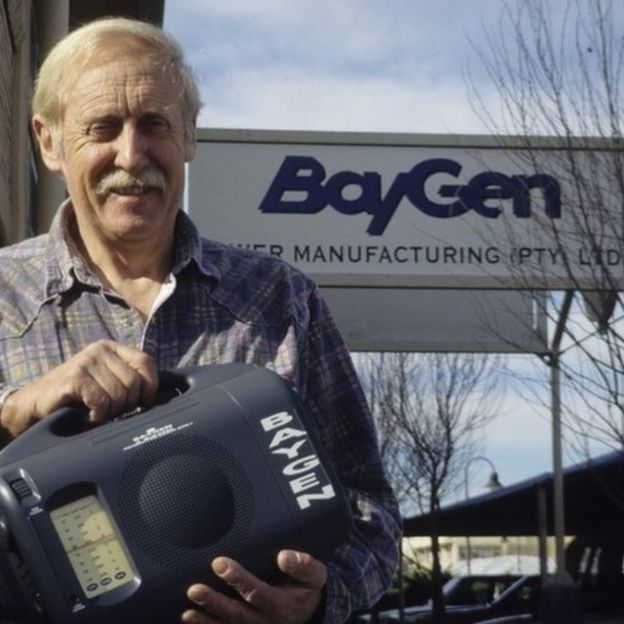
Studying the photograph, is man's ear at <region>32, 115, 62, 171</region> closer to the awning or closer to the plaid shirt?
the plaid shirt

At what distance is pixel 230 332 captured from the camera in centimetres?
202

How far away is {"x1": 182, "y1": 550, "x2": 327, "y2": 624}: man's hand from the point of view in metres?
1.60

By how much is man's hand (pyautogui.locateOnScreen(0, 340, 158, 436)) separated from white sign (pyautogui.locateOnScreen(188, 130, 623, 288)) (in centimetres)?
1106

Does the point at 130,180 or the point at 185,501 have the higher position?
the point at 130,180

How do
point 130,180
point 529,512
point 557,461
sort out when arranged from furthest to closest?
point 529,512, point 557,461, point 130,180

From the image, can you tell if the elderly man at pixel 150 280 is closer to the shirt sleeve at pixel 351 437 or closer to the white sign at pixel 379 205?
the shirt sleeve at pixel 351 437

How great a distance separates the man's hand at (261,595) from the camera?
160 centimetres

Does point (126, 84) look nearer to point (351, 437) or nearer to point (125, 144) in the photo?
point (125, 144)

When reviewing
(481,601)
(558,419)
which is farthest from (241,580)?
(481,601)

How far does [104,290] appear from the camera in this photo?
2.00 metres

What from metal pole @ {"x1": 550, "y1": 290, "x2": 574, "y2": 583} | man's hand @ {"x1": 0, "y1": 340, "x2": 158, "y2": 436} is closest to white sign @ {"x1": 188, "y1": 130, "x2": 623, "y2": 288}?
metal pole @ {"x1": 550, "y1": 290, "x2": 574, "y2": 583}

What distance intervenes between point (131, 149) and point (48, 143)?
0.66ft

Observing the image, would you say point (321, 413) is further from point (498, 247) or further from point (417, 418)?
point (417, 418)

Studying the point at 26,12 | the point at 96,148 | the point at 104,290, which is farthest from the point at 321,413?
the point at 26,12
